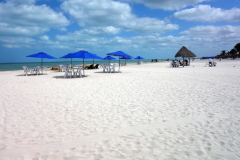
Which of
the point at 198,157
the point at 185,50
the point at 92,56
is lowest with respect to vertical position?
the point at 198,157

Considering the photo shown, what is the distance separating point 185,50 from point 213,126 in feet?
74.6

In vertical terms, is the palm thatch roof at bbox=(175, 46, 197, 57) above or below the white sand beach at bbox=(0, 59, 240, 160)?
above

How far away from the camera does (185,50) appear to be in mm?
23969

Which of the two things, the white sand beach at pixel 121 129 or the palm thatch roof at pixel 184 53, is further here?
the palm thatch roof at pixel 184 53

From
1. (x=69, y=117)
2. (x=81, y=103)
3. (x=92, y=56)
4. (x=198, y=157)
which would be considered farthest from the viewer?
(x=92, y=56)

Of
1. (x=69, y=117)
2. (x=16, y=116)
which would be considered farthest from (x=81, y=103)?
(x=16, y=116)

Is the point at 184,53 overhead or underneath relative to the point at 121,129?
overhead

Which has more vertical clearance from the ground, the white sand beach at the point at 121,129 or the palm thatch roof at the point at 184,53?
the palm thatch roof at the point at 184,53

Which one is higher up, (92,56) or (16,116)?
(92,56)

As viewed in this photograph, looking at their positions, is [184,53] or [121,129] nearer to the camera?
[121,129]

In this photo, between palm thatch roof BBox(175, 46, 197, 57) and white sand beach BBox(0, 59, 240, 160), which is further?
palm thatch roof BBox(175, 46, 197, 57)

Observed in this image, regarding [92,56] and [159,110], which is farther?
[92,56]

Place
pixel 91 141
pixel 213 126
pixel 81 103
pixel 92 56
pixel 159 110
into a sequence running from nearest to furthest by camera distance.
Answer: pixel 91 141 < pixel 213 126 < pixel 159 110 < pixel 81 103 < pixel 92 56

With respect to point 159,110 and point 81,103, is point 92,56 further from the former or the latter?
point 159,110
